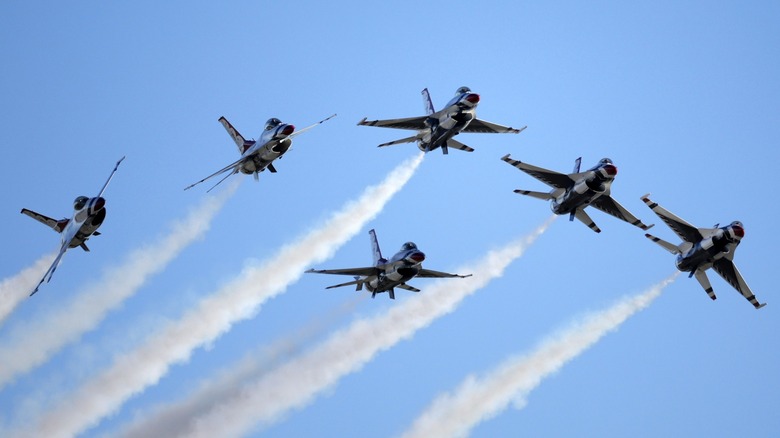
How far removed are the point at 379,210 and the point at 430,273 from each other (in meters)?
11.2

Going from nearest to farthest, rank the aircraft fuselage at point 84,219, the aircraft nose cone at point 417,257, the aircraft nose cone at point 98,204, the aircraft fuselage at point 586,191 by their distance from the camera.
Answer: the aircraft nose cone at point 98,204
the aircraft fuselage at point 84,219
the aircraft nose cone at point 417,257
the aircraft fuselage at point 586,191

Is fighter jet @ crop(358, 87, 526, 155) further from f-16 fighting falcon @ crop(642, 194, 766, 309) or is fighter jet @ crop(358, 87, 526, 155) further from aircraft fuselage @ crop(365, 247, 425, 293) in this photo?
f-16 fighting falcon @ crop(642, 194, 766, 309)

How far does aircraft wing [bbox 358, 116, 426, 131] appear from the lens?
410 feet

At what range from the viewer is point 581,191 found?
394 feet

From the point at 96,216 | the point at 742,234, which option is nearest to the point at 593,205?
the point at 742,234

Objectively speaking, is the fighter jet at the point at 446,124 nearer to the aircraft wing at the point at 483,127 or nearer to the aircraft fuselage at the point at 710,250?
the aircraft wing at the point at 483,127

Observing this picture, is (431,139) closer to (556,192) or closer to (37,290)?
(556,192)

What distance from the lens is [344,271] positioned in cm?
11925

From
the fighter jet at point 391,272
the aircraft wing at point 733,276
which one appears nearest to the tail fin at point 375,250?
the fighter jet at point 391,272

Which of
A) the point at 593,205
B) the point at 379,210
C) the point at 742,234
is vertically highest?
the point at 379,210

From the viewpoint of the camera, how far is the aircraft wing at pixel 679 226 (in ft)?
408

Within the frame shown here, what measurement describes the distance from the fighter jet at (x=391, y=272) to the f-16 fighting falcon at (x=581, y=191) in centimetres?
962

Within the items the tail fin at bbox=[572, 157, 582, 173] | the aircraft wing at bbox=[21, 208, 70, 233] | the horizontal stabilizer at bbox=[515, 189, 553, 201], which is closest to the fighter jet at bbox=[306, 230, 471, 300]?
the horizontal stabilizer at bbox=[515, 189, 553, 201]

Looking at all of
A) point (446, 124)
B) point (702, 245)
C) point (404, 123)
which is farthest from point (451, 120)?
point (702, 245)
